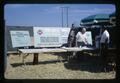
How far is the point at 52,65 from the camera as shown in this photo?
8539 mm

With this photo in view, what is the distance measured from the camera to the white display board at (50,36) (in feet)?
32.3

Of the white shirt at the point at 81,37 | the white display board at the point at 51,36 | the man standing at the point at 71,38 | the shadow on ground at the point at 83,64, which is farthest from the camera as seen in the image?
the white display board at the point at 51,36

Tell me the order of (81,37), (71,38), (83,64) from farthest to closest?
1. (71,38)
2. (81,37)
3. (83,64)

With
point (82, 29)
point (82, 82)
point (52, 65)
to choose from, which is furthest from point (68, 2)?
point (82, 29)

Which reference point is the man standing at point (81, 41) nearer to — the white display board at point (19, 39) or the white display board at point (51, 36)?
the white display board at point (51, 36)

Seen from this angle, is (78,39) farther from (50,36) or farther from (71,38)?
(50,36)

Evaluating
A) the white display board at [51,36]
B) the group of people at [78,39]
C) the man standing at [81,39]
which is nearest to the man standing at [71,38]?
the group of people at [78,39]

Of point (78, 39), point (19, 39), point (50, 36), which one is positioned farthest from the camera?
point (50, 36)

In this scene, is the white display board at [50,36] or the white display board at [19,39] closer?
the white display board at [19,39]

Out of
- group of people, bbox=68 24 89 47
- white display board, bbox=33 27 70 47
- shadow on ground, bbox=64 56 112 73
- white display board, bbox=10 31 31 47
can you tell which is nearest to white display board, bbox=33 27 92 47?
white display board, bbox=33 27 70 47

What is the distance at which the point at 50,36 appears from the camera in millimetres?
10047

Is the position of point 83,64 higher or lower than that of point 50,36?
lower

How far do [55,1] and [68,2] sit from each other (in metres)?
0.12

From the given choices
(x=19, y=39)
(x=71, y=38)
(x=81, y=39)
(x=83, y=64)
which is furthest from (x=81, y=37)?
(x=19, y=39)
